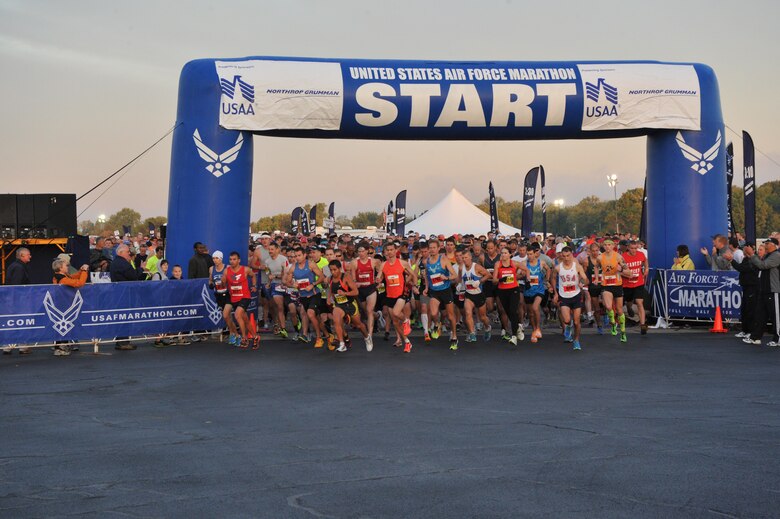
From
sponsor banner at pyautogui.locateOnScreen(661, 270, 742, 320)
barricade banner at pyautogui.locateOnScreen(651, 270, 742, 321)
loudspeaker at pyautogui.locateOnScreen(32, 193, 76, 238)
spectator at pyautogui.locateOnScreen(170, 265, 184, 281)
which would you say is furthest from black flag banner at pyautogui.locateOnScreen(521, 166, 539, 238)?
spectator at pyautogui.locateOnScreen(170, 265, 184, 281)

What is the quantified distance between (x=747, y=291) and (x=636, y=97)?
4166 mm

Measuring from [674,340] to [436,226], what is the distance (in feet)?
126

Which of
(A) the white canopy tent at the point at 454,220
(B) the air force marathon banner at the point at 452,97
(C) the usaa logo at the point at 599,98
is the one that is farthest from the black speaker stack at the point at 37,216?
(A) the white canopy tent at the point at 454,220

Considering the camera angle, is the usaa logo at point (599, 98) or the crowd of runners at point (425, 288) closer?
the crowd of runners at point (425, 288)

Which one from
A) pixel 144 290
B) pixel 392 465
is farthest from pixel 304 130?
pixel 392 465

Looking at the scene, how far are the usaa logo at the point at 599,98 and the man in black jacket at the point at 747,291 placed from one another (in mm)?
3576

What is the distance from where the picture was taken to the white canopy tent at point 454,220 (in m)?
53.1

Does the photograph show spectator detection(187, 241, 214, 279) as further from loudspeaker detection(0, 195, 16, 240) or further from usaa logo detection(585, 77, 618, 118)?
usaa logo detection(585, 77, 618, 118)

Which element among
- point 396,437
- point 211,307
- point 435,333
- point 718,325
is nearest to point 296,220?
point 211,307

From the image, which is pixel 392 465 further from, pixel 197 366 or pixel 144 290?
pixel 144 290

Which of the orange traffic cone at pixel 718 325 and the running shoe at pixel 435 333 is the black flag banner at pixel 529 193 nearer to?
the orange traffic cone at pixel 718 325

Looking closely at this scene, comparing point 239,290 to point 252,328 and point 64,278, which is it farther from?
point 64,278

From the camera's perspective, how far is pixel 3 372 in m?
12.5

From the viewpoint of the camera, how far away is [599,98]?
16.8m
